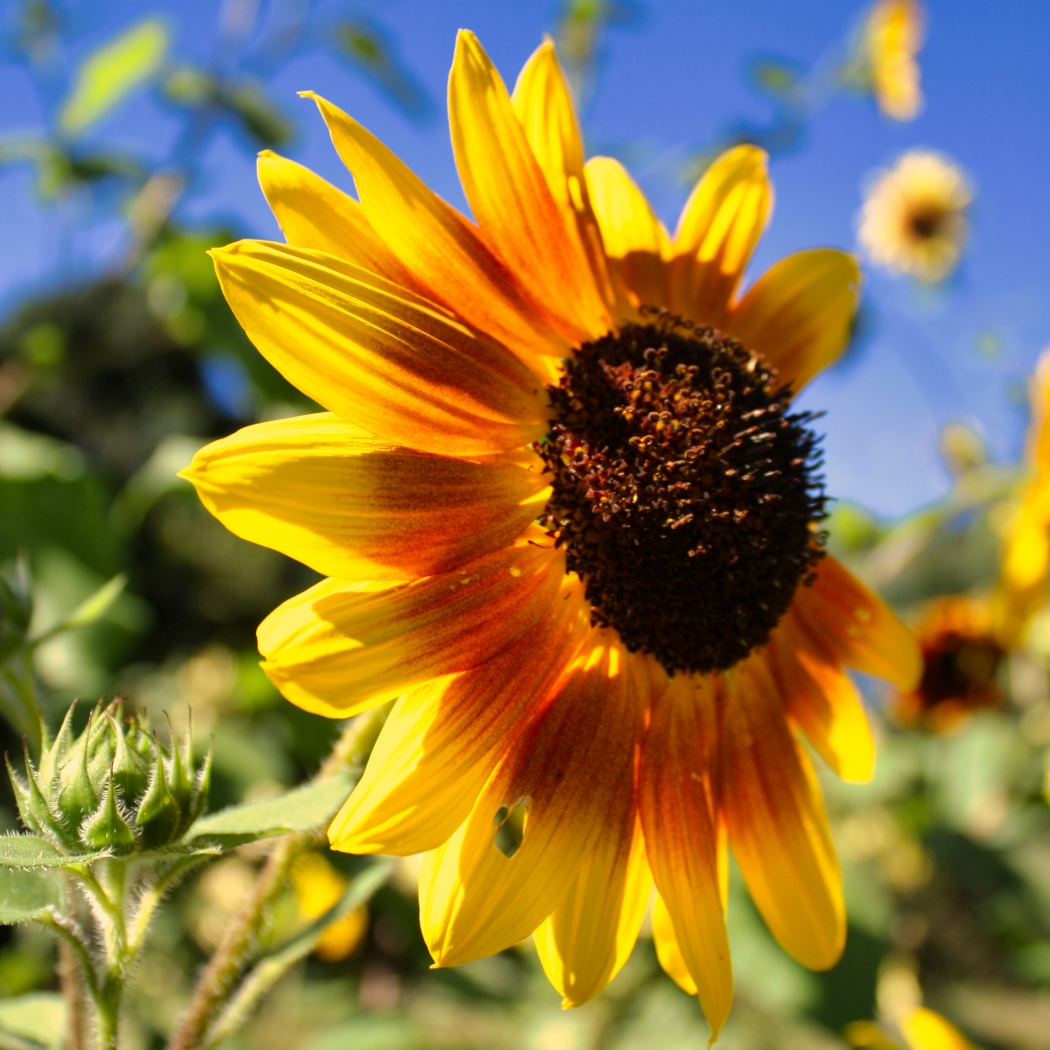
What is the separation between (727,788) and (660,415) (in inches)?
17.5

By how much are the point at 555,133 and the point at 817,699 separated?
753mm

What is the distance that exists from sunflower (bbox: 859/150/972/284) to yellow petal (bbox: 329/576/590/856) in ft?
18.6

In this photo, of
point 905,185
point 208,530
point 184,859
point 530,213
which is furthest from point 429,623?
point 905,185

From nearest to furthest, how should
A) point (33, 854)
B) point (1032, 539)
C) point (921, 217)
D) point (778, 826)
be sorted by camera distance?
point (33, 854), point (778, 826), point (1032, 539), point (921, 217)

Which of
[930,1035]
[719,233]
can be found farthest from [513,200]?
[930,1035]

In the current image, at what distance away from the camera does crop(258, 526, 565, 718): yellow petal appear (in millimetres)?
780

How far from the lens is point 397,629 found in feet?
2.80

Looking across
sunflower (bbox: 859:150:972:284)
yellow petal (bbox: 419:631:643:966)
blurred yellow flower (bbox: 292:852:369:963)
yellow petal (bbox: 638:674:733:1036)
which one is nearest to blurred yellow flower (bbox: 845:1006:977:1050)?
yellow petal (bbox: 638:674:733:1036)

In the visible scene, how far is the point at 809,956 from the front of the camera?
107cm

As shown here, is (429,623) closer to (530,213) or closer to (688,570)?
(688,570)

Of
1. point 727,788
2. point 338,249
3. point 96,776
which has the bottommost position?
point 727,788

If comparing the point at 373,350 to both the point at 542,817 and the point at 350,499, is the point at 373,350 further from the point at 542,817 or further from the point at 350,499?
the point at 542,817

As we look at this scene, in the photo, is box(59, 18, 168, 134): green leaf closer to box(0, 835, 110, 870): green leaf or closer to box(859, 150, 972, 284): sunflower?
box(0, 835, 110, 870): green leaf

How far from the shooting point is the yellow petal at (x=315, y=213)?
0.85m
